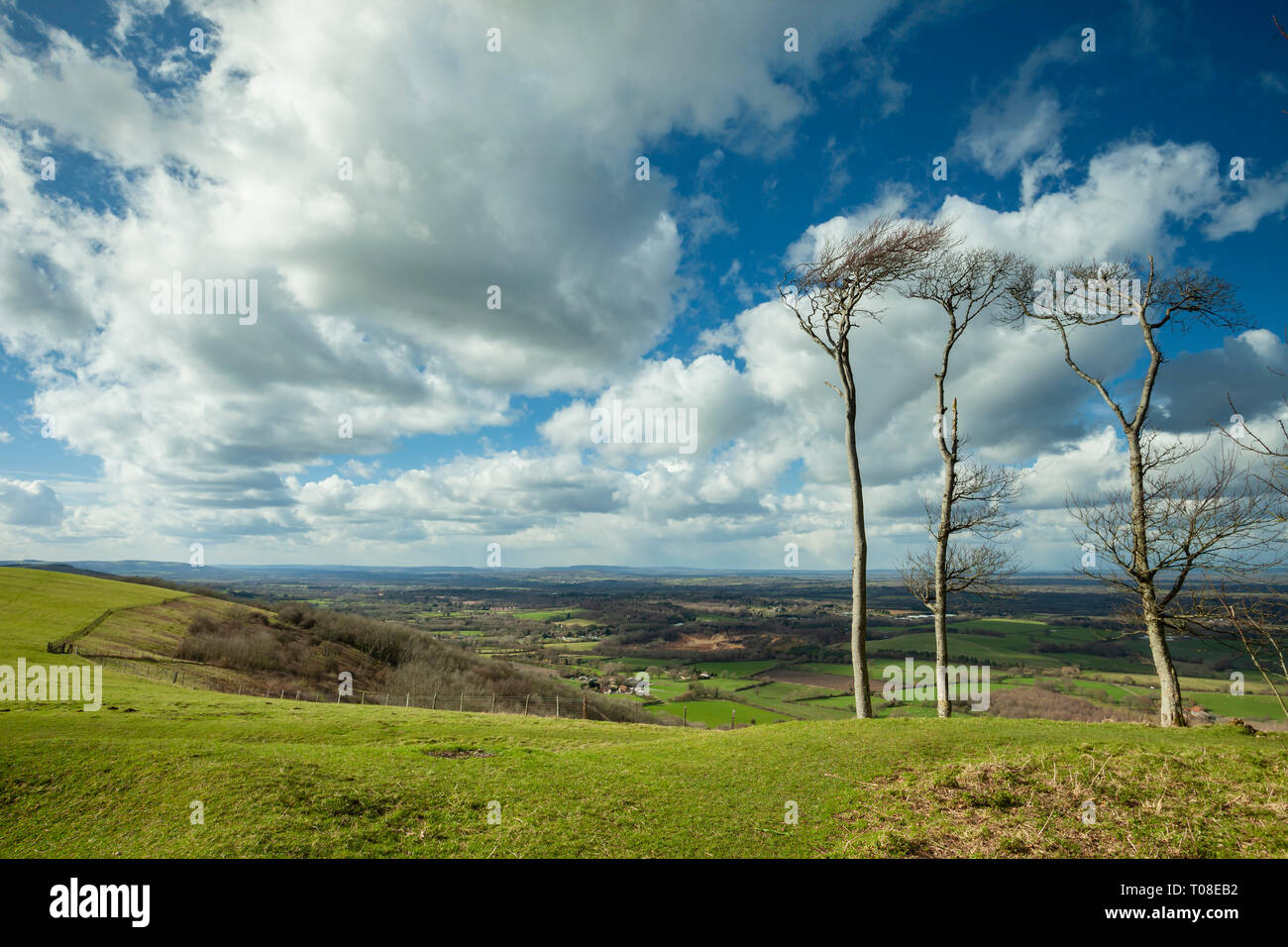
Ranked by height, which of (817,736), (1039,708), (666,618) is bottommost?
(666,618)

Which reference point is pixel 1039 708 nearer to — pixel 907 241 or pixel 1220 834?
pixel 907 241

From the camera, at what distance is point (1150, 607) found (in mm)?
16469

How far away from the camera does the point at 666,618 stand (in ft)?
512

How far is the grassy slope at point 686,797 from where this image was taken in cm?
723

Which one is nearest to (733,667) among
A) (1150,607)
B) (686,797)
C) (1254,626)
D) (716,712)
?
(716,712)

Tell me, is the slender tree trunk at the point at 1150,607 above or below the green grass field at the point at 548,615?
above

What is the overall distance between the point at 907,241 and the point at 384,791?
22.0m

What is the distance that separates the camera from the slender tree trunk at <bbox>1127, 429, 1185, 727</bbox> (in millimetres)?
16125

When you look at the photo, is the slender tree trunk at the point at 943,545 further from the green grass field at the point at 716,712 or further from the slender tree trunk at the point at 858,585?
the green grass field at the point at 716,712

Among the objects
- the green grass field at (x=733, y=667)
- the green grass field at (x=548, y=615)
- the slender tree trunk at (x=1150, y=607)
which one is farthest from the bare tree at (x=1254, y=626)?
the green grass field at (x=548, y=615)

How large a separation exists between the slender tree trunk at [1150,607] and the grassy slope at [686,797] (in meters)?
2.36

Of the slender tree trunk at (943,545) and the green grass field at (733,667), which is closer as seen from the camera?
the slender tree trunk at (943,545)
